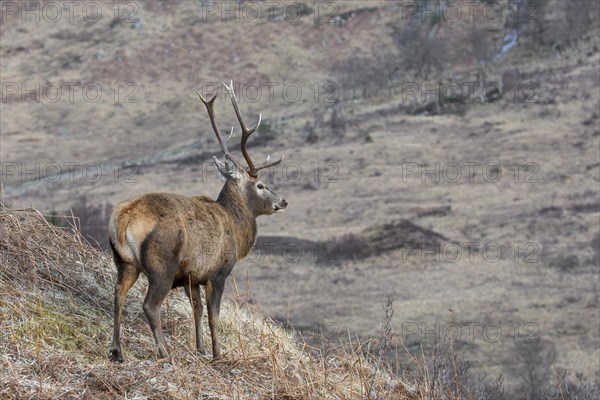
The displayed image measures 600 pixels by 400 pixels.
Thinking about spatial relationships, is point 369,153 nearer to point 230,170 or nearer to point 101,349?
point 230,170

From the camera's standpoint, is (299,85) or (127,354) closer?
(127,354)

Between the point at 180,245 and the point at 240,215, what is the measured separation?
139 centimetres

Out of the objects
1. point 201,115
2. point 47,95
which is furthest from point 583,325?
point 47,95

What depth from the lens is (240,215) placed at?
349 inches

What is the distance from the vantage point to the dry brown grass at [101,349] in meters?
6.57

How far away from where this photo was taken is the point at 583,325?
75.6 ft

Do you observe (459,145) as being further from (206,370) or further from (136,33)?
(206,370)

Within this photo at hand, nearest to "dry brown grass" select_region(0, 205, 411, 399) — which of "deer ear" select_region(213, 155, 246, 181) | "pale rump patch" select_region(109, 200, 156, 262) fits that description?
"pale rump patch" select_region(109, 200, 156, 262)

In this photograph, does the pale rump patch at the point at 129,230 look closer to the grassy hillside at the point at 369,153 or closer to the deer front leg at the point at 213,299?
the grassy hillside at the point at 369,153

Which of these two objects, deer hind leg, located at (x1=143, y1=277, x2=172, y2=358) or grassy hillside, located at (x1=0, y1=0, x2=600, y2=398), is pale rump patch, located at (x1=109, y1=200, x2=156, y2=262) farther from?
grassy hillside, located at (x1=0, y1=0, x2=600, y2=398)

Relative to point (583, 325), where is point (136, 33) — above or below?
above

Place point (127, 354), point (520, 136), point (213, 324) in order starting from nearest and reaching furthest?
1. point (127, 354)
2. point (213, 324)
3. point (520, 136)

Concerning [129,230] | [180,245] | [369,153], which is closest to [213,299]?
[180,245]

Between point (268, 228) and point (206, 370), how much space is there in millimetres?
27339
